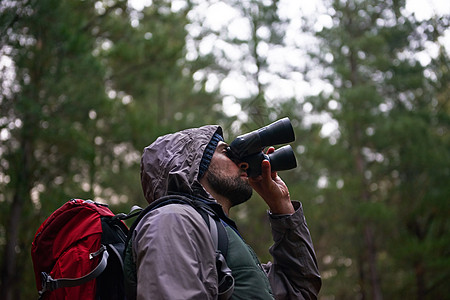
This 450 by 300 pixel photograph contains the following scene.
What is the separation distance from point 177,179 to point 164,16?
21.6 ft

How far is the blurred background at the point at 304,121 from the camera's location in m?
6.55

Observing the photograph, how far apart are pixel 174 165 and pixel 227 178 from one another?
0.84 feet

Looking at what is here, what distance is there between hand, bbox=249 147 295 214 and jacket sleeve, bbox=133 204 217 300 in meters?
0.54

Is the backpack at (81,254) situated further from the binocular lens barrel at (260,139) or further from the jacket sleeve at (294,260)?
the jacket sleeve at (294,260)

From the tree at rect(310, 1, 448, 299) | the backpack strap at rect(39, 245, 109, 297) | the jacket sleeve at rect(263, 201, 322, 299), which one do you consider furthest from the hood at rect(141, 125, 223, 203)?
the tree at rect(310, 1, 448, 299)

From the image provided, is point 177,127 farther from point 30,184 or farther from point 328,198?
point 328,198

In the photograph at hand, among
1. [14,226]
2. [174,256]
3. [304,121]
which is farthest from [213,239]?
[304,121]

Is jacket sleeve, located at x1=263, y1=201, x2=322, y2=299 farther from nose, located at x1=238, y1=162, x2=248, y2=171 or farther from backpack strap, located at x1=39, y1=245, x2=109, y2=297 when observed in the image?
backpack strap, located at x1=39, y1=245, x2=109, y2=297

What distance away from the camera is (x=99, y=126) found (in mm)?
7746

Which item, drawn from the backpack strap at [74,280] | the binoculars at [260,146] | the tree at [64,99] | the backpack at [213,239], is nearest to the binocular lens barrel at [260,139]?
the binoculars at [260,146]

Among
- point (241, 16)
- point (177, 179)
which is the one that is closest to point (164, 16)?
point (241, 16)

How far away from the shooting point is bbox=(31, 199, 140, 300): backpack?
1.64m

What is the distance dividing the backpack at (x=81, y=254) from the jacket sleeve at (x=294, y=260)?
702mm

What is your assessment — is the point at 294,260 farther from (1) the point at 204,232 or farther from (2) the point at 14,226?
(2) the point at 14,226
